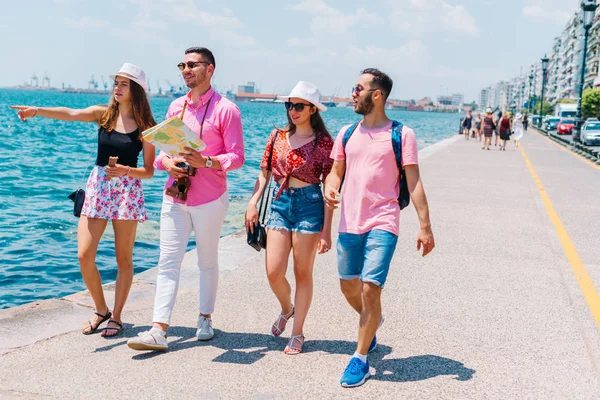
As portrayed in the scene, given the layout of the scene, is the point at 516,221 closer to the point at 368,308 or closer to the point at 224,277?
the point at 224,277

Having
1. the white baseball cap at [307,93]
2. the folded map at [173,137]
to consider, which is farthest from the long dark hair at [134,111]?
the white baseball cap at [307,93]

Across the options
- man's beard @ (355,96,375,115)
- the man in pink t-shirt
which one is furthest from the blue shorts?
man's beard @ (355,96,375,115)

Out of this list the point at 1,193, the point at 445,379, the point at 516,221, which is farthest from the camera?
the point at 1,193

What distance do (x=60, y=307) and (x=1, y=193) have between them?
13867 millimetres

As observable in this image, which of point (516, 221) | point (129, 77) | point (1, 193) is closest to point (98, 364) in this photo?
point (129, 77)

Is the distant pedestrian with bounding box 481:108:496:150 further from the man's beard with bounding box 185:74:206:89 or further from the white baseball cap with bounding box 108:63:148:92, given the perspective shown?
the man's beard with bounding box 185:74:206:89

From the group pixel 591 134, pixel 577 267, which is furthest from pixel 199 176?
pixel 591 134

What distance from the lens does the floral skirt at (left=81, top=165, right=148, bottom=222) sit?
4.91 metres

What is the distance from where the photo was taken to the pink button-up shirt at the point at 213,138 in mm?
4707

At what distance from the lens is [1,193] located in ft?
58.9

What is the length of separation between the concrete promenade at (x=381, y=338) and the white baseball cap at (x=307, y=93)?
1637 mm

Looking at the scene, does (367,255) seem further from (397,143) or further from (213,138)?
(213,138)

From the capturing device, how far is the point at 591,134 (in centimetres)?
3653

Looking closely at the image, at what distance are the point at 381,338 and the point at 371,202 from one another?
119 centimetres
